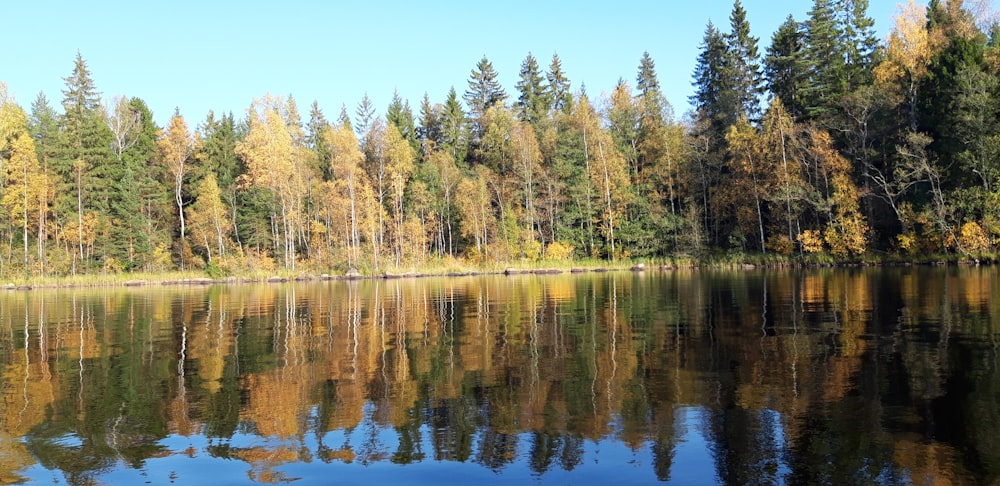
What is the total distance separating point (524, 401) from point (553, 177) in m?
64.1

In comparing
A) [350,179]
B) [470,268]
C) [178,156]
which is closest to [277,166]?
[350,179]

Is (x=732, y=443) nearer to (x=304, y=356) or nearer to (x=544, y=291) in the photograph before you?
(x=304, y=356)

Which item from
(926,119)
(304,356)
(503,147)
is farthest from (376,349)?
(503,147)

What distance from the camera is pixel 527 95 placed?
306 feet

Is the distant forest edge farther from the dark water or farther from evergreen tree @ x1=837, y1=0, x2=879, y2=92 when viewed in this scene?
the dark water

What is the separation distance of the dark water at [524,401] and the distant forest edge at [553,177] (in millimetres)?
39234

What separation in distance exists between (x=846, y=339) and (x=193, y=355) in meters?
15.3

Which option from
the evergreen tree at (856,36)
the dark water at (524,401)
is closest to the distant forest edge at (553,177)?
the evergreen tree at (856,36)

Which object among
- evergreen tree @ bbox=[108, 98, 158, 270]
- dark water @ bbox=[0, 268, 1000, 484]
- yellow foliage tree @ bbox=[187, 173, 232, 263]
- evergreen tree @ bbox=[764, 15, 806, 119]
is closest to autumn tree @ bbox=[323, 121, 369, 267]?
yellow foliage tree @ bbox=[187, 173, 232, 263]

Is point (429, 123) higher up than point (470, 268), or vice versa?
point (429, 123)

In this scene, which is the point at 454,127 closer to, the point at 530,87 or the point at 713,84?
the point at 530,87

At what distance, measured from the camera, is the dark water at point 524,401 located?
7906mm

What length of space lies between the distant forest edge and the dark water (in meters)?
39.2

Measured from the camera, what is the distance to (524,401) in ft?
35.4
